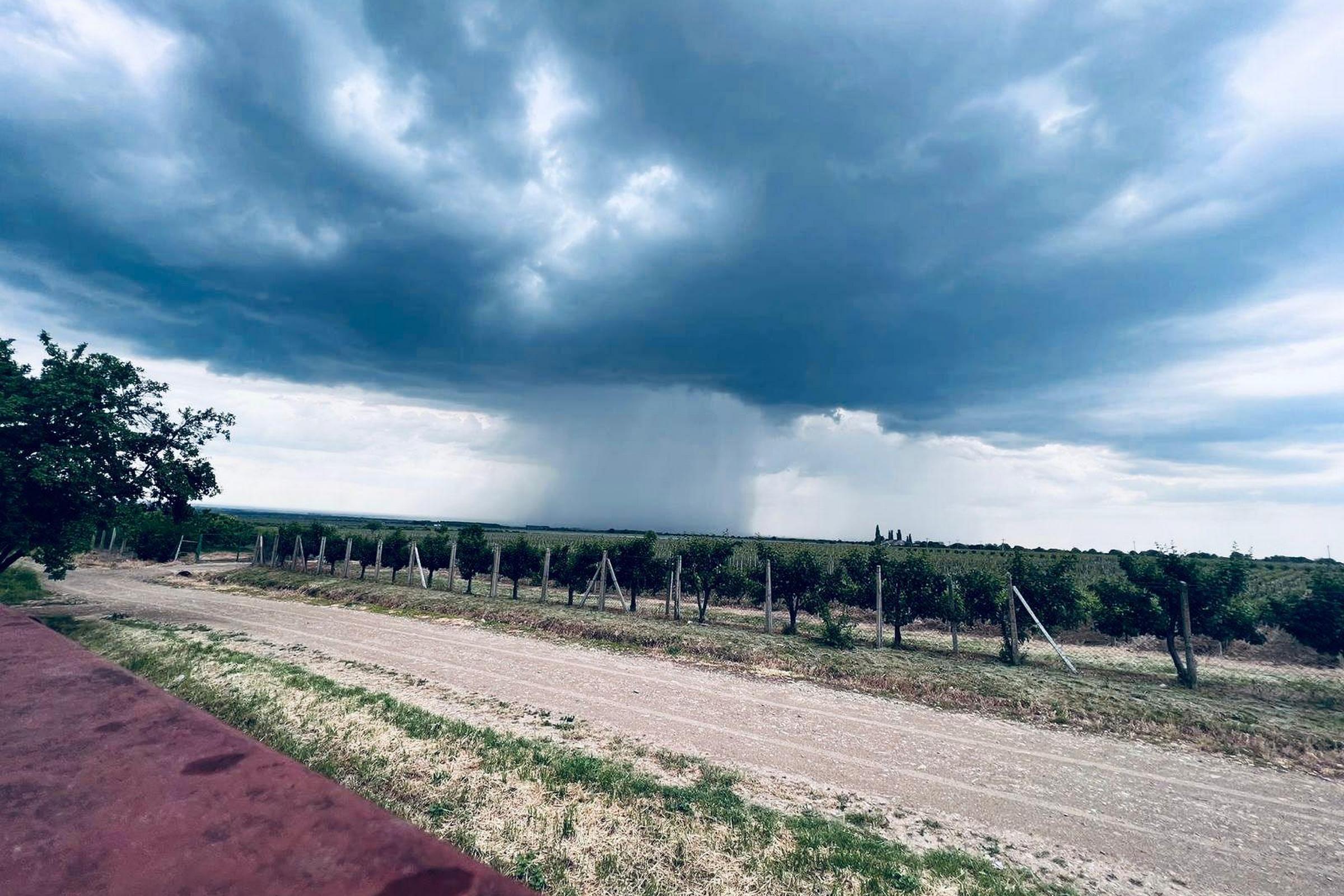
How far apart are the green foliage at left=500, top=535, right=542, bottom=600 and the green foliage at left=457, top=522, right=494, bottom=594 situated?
0.88 m

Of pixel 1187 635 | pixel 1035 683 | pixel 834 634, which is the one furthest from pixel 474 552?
pixel 1187 635

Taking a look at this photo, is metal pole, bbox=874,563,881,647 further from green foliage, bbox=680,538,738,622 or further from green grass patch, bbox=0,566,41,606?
green grass patch, bbox=0,566,41,606

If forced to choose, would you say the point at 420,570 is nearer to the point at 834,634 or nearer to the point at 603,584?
the point at 603,584

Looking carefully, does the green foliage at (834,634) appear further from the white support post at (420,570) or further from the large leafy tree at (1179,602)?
the white support post at (420,570)

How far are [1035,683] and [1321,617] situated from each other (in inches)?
514

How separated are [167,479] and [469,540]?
1713cm

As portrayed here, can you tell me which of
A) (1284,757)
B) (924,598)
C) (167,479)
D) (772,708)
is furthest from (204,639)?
(1284,757)

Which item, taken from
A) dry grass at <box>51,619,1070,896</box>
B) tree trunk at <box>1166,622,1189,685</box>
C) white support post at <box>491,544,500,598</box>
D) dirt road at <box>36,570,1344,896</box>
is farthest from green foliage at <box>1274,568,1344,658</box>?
white support post at <box>491,544,500,598</box>

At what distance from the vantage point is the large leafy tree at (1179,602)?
17141 mm

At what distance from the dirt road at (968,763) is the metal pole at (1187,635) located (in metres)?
6.26

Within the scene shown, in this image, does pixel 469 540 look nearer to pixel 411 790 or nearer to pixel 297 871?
pixel 411 790

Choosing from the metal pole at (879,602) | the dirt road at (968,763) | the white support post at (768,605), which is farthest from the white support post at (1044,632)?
the white support post at (768,605)

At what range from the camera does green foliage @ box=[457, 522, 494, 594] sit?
34094 mm

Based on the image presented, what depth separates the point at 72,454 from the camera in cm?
1569
